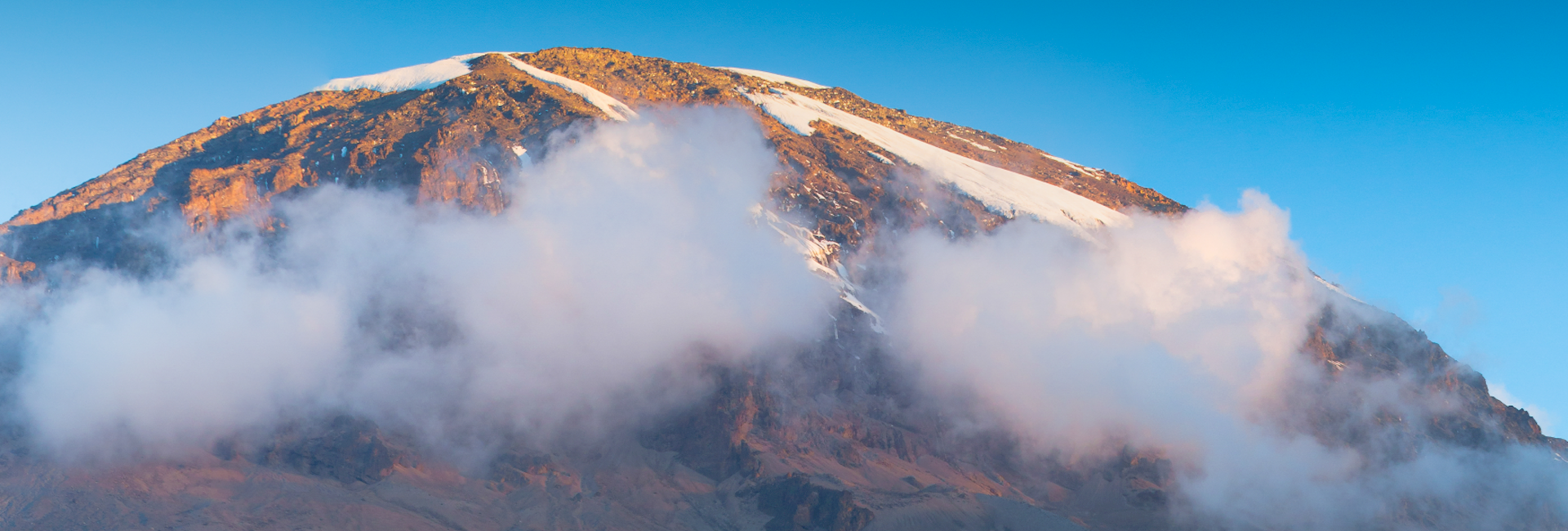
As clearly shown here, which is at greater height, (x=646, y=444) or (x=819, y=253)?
(x=819, y=253)

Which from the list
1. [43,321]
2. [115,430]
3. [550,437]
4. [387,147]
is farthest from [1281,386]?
[43,321]

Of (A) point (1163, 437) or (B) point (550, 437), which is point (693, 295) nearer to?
(B) point (550, 437)

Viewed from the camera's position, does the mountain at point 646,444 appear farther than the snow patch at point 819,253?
No

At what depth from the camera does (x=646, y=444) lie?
160 m

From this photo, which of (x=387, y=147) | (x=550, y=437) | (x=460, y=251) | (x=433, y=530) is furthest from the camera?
(x=387, y=147)

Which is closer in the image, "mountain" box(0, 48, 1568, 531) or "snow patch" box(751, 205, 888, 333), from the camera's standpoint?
"mountain" box(0, 48, 1568, 531)

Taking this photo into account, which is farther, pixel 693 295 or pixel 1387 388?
pixel 1387 388

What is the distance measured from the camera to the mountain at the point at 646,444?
13838 cm

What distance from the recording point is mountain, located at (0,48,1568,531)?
454 ft

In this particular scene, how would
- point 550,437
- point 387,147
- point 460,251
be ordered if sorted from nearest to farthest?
point 550,437 → point 460,251 → point 387,147

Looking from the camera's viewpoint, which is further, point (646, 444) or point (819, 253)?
point (819, 253)

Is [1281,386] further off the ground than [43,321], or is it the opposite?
[43,321]

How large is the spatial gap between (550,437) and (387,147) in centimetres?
5813

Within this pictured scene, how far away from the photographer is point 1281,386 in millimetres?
191500
